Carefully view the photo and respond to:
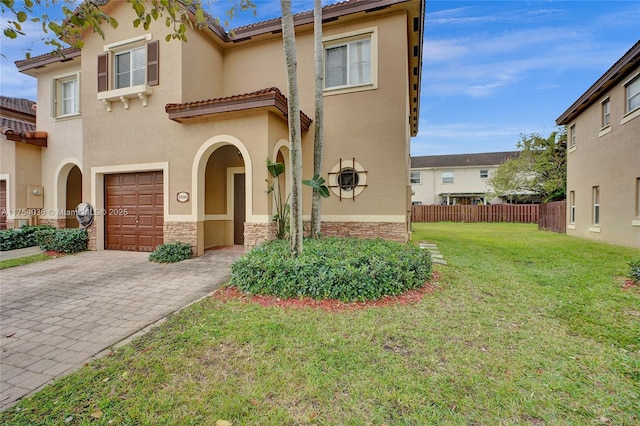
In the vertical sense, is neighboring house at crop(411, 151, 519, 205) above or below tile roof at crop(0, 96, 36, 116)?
below

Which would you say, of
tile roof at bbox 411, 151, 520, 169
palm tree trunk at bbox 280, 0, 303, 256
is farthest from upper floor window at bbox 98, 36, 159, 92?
tile roof at bbox 411, 151, 520, 169

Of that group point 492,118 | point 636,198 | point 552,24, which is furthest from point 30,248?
point 492,118

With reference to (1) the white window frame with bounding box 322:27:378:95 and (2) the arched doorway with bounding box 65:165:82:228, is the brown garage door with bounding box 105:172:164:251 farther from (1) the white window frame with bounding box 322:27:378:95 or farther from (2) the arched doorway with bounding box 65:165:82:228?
(1) the white window frame with bounding box 322:27:378:95

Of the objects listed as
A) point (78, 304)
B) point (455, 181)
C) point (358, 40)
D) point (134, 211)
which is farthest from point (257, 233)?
point (455, 181)

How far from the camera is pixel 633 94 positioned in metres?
10.5

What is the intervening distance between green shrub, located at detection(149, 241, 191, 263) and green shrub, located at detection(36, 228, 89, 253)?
11.7ft

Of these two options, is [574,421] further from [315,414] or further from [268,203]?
[268,203]

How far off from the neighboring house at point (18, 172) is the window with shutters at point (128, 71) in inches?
193

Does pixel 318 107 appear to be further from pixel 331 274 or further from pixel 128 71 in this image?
pixel 128 71

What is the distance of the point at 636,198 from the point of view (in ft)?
34.1

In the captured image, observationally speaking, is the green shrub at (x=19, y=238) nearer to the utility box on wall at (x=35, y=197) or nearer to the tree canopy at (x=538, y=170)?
the utility box on wall at (x=35, y=197)

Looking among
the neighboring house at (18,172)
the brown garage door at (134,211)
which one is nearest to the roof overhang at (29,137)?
the neighboring house at (18,172)

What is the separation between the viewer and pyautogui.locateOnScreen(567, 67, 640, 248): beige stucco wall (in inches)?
413

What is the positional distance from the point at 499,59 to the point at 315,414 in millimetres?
19438
